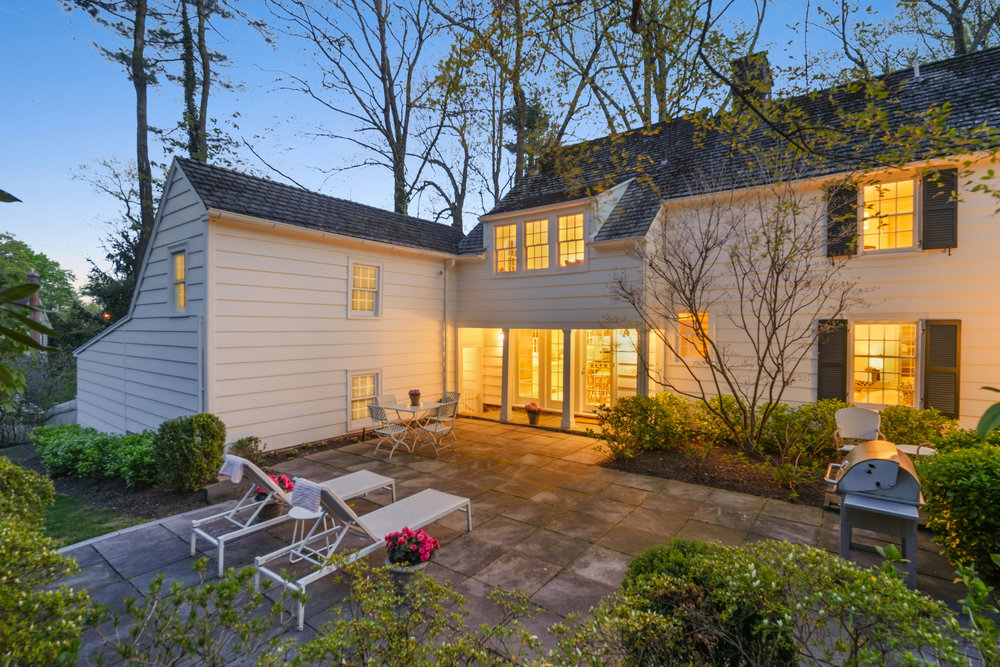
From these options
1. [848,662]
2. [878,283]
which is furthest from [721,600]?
[878,283]

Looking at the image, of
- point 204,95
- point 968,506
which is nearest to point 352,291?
point 968,506

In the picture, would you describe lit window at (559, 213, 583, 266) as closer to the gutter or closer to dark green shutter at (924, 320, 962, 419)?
the gutter

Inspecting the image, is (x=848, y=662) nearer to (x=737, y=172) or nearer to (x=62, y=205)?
(x=737, y=172)

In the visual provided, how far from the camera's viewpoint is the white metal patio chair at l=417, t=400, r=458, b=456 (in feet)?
27.8

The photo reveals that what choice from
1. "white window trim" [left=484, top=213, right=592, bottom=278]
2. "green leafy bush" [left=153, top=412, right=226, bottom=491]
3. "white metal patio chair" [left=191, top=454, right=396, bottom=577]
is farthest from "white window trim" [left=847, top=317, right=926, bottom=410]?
"green leafy bush" [left=153, top=412, right=226, bottom=491]

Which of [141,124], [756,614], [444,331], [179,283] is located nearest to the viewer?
[756,614]

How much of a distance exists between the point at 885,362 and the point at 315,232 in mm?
11240

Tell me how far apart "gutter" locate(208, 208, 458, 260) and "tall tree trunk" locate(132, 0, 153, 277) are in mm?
10941

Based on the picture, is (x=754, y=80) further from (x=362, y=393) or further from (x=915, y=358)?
(x=362, y=393)

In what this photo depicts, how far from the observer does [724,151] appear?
9.23 metres

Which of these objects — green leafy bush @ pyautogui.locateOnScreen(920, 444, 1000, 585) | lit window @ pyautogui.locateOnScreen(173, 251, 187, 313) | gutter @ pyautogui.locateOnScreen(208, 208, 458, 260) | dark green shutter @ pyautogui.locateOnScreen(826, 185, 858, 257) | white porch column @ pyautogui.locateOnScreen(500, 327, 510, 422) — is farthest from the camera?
white porch column @ pyautogui.locateOnScreen(500, 327, 510, 422)

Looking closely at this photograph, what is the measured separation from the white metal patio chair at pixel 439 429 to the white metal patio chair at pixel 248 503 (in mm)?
2479

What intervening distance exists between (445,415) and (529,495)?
3.04 meters

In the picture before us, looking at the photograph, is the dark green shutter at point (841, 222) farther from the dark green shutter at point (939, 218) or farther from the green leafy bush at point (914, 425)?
the green leafy bush at point (914, 425)
